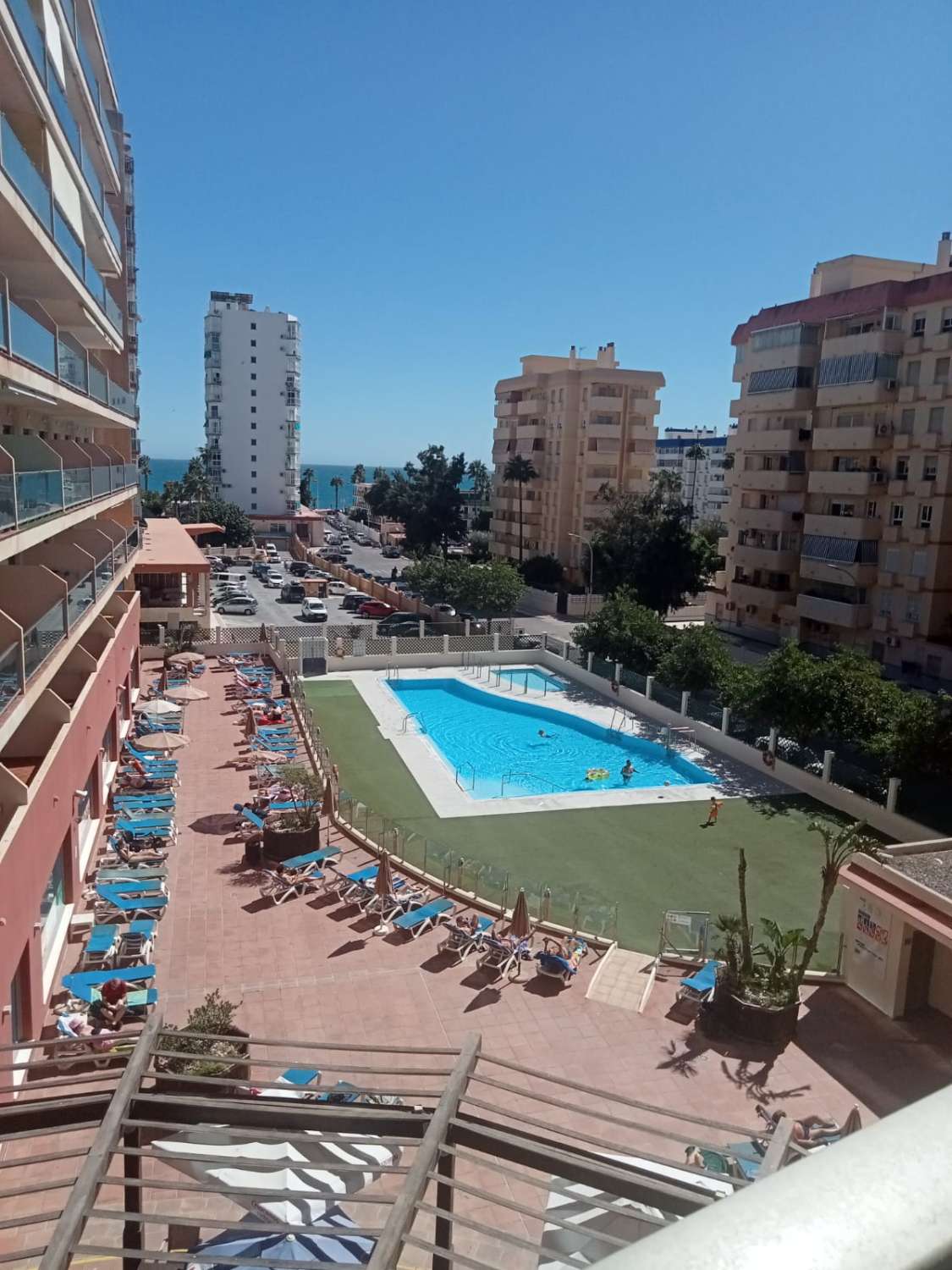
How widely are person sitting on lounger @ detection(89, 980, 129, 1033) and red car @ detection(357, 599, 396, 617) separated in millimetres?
37459

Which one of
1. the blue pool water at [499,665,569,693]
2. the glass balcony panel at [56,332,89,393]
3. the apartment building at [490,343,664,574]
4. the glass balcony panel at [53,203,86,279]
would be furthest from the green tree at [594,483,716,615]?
the glass balcony panel at [53,203,86,279]

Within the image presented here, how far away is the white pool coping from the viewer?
21656 millimetres

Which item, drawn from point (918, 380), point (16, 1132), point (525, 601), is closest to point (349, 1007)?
point (16, 1132)

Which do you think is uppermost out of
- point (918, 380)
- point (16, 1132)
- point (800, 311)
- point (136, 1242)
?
point (800, 311)

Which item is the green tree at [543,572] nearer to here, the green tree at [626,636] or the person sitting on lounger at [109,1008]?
the green tree at [626,636]

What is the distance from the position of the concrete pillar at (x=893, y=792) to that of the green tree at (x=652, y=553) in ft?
88.1

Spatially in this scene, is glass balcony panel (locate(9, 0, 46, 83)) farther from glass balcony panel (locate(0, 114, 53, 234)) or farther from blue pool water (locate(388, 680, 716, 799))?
blue pool water (locate(388, 680, 716, 799))

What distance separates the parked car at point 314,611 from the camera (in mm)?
46750

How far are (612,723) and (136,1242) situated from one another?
967 inches

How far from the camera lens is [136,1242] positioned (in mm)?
4949

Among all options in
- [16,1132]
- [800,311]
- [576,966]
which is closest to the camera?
[16,1132]

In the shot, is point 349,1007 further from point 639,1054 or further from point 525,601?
point 525,601

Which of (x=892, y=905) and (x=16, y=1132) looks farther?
(x=892, y=905)

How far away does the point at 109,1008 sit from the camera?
11.8 metres
